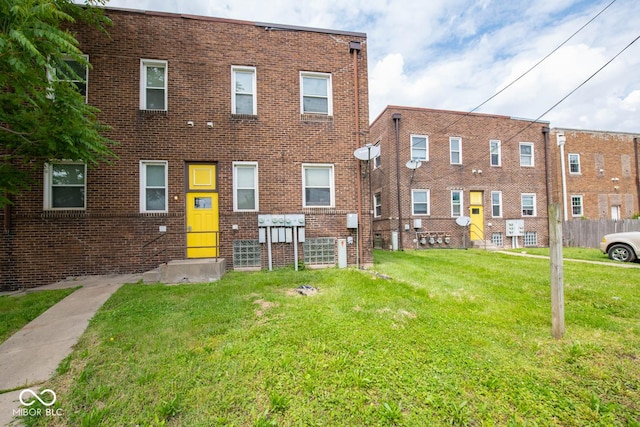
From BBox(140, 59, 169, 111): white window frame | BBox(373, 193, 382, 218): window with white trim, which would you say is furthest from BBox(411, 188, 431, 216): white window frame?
BBox(140, 59, 169, 111): white window frame

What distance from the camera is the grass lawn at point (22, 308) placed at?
3863mm

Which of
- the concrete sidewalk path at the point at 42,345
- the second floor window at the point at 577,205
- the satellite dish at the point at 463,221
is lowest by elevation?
the concrete sidewalk path at the point at 42,345

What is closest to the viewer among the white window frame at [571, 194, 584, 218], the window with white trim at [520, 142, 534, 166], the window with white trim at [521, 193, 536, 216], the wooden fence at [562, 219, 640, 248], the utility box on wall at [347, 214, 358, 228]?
the utility box on wall at [347, 214, 358, 228]

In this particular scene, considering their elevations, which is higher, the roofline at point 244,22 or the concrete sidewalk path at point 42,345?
the roofline at point 244,22

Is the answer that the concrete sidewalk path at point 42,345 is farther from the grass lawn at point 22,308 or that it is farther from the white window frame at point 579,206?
the white window frame at point 579,206

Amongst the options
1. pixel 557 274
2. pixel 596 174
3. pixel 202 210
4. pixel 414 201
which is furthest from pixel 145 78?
pixel 596 174

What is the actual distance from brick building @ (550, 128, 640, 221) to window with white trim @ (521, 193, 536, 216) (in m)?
2.38

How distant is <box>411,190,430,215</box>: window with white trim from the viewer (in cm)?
1411

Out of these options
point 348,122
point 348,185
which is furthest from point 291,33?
point 348,185

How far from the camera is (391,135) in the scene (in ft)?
46.5

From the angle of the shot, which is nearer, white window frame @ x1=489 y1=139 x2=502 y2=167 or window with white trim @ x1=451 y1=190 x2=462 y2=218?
window with white trim @ x1=451 y1=190 x2=462 y2=218

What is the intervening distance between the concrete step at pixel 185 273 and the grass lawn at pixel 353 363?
142cm

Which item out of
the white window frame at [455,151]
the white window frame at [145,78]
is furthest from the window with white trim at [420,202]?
the white window frame at [145,78]

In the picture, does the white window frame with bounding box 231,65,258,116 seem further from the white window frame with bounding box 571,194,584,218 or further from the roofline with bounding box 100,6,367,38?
the white window frame with bounding box 571,194,584,218
